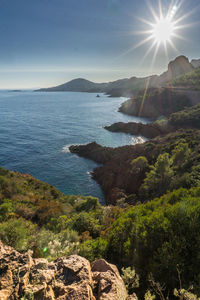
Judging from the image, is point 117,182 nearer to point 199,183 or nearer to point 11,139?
point 199,183

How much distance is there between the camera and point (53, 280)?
5.07 meters

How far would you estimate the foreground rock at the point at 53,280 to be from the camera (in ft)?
14.7

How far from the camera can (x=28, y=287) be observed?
178 inches

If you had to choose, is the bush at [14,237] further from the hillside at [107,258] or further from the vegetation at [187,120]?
the vegetation at [187,120]

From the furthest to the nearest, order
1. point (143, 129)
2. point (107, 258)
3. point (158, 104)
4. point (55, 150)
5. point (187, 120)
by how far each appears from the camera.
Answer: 1. point (158, 104)
2. point (187, 120)
3. point (143, 129)
4. point (55, 150)
5. point (107, 258)

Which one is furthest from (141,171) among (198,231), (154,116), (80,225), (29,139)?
(154,116)

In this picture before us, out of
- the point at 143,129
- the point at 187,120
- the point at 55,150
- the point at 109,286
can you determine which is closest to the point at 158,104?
the point at 187,120

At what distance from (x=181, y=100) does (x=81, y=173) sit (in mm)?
90982

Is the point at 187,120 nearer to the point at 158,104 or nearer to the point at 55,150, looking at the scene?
the point at 158,104

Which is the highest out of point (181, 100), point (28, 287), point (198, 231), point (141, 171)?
point (181, 100)

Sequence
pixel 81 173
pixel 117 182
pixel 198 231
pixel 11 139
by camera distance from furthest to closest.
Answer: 1. pixel 11 139
2. pixel 81 173
3. pixel 117 182
4. pixel 198 231

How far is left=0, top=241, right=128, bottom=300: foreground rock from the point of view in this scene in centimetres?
449

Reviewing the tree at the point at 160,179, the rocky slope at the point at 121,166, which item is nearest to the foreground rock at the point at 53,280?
the rocky slope at the point at 121,166

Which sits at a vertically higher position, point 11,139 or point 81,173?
point 11,139
